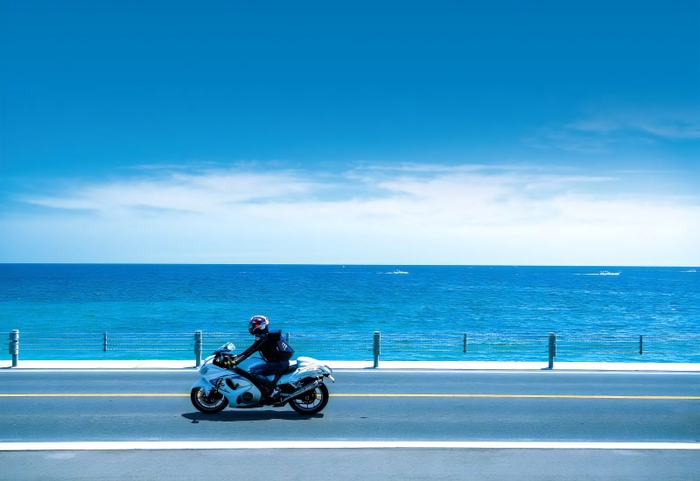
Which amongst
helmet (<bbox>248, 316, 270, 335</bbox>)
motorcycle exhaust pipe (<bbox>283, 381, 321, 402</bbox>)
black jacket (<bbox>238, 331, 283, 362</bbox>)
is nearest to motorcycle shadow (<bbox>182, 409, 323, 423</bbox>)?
motorcycle exhaust pipe (<bbox>283, 381, 321, 402</bbox>)

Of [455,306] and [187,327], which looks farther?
[455,306]

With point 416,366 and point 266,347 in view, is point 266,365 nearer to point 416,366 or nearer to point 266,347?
point 266,347

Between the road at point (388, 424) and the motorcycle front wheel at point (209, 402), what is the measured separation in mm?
212

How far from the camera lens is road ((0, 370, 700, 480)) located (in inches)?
303

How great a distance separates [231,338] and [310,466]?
41.1m

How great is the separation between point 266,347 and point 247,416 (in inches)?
→ 51.8

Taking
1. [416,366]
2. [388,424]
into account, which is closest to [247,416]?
[388,424]

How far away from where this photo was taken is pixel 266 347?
1061cm

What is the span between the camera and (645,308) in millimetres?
77000

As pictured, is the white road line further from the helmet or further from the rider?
the helmet

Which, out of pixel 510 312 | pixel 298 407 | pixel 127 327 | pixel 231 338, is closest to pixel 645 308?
pixel 510 312

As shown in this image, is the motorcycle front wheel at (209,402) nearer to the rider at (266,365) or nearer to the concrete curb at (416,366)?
the rider at (266,365)

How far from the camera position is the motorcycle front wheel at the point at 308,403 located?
35.2 feet

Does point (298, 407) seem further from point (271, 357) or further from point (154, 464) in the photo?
point (154, 464)
